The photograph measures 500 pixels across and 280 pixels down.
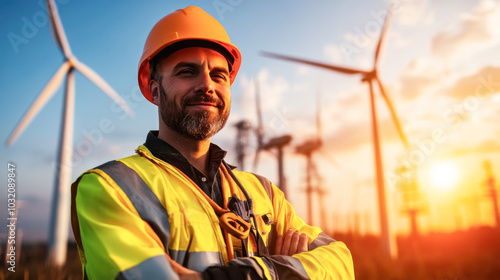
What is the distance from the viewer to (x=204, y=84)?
3.09m

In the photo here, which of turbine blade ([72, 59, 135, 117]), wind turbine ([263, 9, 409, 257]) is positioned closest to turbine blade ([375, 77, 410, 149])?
wind turbine ([263, 9, 409, 257])

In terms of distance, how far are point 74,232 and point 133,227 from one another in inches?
25.8

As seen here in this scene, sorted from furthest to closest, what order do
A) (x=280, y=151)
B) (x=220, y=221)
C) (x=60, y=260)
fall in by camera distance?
1. (x=280, y=151)
2. (x=60, y=260)
3. (x=220, y=221)

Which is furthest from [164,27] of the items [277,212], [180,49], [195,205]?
[277,212]

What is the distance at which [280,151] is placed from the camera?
3133 centimetres

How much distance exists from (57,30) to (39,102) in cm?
361

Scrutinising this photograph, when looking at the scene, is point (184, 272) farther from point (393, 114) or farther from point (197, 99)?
point (393, 114)

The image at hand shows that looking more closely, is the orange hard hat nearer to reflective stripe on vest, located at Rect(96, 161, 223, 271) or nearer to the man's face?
the man's face

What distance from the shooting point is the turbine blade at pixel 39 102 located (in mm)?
17750

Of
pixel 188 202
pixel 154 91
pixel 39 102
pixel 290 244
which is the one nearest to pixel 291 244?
pixel 290 244

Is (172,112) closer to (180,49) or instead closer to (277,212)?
(180,49)

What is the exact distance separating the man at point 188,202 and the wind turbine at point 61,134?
A: 1704 cm

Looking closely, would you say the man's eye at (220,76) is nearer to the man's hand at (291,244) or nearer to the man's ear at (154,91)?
the man's ear at (154,91)

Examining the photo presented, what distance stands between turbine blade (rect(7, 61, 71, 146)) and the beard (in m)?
17.2
